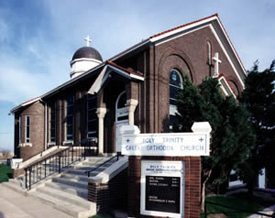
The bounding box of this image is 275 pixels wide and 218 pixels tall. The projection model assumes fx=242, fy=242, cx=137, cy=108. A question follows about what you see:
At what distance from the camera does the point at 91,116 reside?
15.3 m

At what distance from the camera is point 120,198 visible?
739 centimetres

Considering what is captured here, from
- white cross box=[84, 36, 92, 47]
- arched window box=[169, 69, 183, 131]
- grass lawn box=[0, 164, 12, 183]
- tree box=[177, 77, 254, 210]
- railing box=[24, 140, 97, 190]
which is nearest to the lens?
tree box=[177, 77, 254, 210]

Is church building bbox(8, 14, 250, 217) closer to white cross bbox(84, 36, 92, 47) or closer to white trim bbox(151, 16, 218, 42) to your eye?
white trim bbox(151, 16, 218, 42)

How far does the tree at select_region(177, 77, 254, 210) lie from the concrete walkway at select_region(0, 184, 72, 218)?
4.72 m

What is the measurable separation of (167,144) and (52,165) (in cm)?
862

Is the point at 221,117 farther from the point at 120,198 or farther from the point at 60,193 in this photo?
the point at 60,193

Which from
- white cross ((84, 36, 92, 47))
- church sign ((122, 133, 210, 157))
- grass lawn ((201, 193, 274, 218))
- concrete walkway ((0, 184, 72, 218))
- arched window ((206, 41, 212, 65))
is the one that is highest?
white cross ((84, 36, 92, 47))

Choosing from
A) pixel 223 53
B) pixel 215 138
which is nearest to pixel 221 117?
pixel 215 138

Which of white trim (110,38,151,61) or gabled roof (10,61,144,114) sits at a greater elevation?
white trim (110,38,151,61)

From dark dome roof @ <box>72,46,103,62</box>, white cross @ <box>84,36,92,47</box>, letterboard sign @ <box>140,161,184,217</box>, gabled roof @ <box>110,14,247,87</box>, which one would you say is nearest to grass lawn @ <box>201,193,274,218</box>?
letterboard sign @ <box>140,161,184,217</box>

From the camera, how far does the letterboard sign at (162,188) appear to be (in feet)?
17.7

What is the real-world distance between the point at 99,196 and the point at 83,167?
138 inches

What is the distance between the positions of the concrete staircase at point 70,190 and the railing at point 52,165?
0.39 metres

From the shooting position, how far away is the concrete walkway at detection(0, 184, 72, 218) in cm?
704
